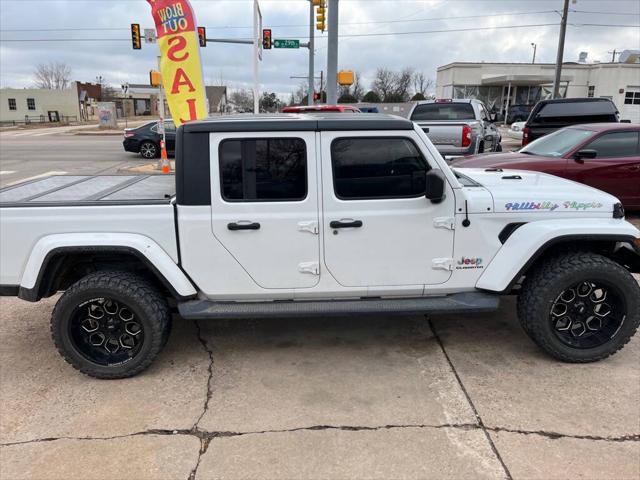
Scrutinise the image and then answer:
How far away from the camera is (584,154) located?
23.9 feet

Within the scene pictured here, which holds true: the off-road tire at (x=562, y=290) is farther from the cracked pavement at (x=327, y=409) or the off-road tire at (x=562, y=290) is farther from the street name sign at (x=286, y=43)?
the street name sign at (x=286, y=43)

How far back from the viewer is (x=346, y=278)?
3.63 meters

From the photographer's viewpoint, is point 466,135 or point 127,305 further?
point 466,135

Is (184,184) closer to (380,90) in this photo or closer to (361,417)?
(361,417)

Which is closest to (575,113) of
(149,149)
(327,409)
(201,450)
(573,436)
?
(573,436)

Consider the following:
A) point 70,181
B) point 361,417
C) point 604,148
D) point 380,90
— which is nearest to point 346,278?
point 361,417

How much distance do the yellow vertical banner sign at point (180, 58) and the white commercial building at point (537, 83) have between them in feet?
133

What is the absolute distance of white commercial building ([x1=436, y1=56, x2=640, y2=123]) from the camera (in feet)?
146

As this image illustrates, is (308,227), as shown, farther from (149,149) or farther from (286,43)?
(286,43)

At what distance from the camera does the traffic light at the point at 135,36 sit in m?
22.6

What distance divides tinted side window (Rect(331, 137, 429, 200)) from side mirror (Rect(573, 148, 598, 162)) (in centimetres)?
478

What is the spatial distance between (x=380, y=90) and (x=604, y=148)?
60147mm

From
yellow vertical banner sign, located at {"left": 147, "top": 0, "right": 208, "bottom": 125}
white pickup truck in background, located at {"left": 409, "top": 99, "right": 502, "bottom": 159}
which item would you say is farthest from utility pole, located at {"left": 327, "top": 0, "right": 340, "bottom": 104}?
yellow vertical banner sign, located at {"left": 147, "top": 0, "right": 208, "bottom": 125}

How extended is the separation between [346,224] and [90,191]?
1986mm
